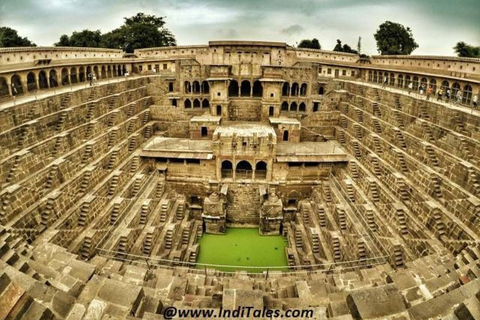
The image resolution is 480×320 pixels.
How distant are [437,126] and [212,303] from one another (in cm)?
1731

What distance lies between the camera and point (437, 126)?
1844 centimetres

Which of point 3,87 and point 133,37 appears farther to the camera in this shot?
point 133,37

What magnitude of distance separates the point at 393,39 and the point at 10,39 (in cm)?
6257

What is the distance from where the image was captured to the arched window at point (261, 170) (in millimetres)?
23956

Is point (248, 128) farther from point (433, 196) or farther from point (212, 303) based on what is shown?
point (212, 303)

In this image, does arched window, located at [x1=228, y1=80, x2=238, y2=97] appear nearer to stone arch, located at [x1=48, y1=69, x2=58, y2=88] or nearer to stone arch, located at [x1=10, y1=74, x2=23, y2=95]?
stone arch, located at [x1=48, y1=69, x2=58, y2=88]

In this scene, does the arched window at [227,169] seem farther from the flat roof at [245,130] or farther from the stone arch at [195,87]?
the stone arch at [195,87]

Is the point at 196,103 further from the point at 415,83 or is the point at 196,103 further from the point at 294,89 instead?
the point at 415,83

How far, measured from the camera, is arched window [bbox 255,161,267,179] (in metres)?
24.0

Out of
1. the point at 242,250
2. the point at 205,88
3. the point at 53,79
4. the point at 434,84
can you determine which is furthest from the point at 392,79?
the point at 53,79

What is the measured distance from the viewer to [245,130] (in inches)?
992

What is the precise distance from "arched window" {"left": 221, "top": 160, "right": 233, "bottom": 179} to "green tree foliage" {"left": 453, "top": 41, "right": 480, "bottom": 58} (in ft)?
152

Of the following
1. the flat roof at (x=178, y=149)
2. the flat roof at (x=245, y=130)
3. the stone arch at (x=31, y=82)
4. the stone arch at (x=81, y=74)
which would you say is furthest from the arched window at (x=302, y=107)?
the stone arch at (x=31, y=82)

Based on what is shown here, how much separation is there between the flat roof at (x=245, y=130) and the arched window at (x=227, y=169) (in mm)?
2541
